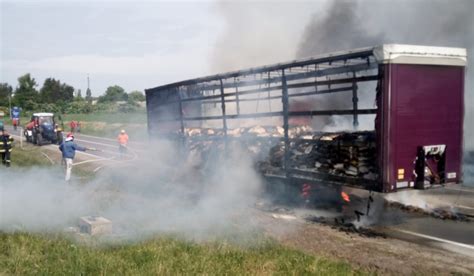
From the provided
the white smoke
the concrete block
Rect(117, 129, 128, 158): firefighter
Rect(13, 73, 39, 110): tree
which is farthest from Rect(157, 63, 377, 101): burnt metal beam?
Rect(13, 73, 39, 110): tree

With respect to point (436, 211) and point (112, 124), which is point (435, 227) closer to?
point (436, 211)

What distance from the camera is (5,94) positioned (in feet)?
295

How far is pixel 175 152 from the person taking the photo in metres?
13.2

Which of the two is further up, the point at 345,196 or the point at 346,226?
the point at 345,196

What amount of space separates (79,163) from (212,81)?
975 cm

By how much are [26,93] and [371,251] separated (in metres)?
86.0

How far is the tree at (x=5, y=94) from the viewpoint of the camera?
3222 inches

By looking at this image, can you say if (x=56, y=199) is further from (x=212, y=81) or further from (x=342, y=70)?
(x=342, y=70)

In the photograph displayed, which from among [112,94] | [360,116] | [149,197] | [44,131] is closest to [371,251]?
[360,116]

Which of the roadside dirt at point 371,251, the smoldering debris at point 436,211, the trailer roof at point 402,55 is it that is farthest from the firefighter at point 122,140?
the smoldering debris at point 436,211

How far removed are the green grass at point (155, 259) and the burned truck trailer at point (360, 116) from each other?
247cm

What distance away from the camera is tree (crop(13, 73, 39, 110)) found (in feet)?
260

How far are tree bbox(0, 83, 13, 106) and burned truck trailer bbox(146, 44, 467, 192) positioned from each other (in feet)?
261

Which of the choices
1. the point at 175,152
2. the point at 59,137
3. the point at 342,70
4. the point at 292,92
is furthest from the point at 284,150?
the point at 59,137
